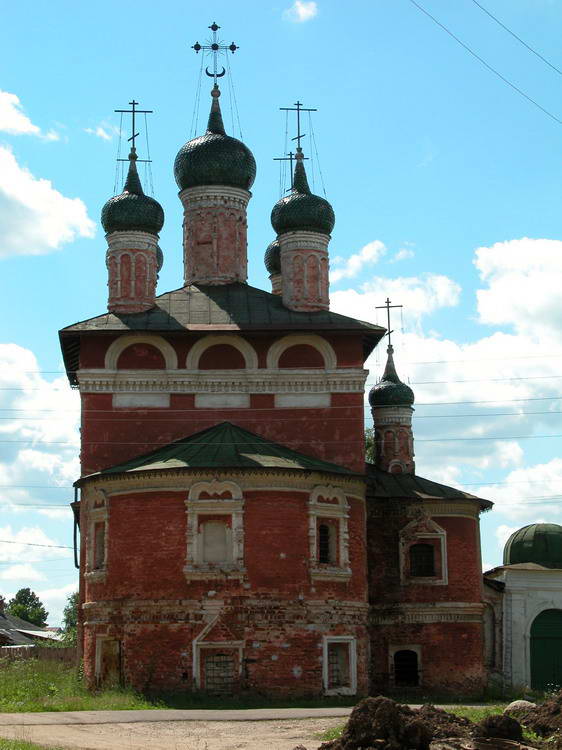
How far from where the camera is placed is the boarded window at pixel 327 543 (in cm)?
2564

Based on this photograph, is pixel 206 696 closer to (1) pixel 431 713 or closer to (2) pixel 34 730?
(2) pixel 34 730

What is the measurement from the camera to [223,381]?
2792 centimetres

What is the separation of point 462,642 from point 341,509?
16.6ft

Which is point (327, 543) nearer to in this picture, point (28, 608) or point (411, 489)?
point (411, 489)

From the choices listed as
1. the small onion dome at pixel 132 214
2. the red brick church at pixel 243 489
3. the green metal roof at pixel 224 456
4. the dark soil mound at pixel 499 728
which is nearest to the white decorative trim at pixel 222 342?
the red brick church at pixel 243 489

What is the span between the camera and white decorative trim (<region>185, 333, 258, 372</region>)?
1106 inches

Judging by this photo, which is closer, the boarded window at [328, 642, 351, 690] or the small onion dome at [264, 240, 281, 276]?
the boarded window at [328, 642, 351, 690]

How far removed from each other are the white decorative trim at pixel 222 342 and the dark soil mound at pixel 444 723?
12.9 meters

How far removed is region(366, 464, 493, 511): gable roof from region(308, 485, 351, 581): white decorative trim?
342cm

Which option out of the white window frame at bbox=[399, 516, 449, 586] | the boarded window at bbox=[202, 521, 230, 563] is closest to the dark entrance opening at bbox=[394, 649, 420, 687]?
the white window frame at bbox=[399, 516, 449, 586]

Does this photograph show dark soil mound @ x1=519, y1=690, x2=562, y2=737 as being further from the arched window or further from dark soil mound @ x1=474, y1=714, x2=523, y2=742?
the arched window

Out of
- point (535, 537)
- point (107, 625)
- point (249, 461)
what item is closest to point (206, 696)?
point (107, 625)

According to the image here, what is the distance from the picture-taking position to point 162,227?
30.2 meters

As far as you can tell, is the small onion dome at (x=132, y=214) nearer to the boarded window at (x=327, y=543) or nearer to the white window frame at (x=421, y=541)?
the boarded window at (x=327, y=543)
